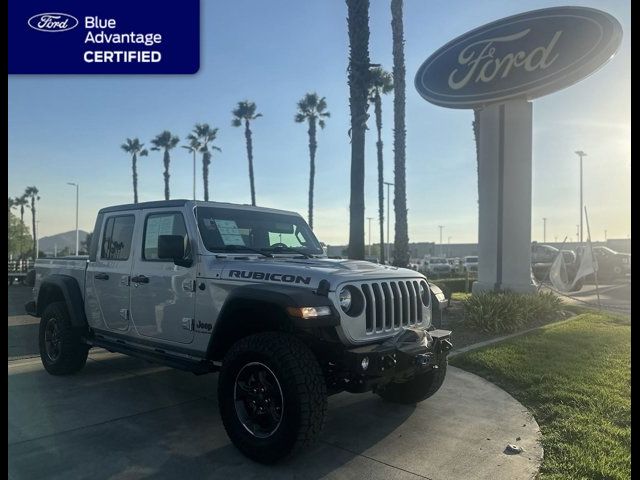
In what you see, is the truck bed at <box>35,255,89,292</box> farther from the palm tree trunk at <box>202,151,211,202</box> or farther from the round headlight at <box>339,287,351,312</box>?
the palm tree trunk at <box>202,151,211,202</box>

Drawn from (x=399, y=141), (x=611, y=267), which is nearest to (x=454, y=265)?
(x=611, y=267)

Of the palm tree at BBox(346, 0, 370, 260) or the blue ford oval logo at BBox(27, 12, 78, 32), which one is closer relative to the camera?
the blue ford oval logo at BBox(27, 12, 78, 32)

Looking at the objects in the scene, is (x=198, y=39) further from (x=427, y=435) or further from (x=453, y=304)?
(x=453, y=304)

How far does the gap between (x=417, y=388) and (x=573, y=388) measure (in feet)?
5.92

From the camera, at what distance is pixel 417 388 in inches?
195

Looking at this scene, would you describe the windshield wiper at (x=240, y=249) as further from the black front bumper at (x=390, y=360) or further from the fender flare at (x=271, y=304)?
the black front bumper at (x=390, y=360)

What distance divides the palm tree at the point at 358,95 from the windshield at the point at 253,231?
7.09 m

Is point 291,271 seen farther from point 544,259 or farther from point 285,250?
point 544,259

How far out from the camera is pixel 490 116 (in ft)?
41.3

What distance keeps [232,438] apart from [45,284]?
377 cm

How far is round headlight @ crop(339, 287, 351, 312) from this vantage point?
379cm

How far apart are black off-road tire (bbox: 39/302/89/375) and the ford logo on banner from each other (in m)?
10.2

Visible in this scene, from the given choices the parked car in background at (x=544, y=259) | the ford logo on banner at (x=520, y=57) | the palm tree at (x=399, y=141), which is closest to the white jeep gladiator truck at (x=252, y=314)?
the ford logo on banner at (x=520, y=57)

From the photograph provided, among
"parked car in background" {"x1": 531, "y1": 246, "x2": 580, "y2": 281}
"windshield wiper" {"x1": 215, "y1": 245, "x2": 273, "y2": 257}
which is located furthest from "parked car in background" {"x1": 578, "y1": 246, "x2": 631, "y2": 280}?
"windshield wiper" {"x1": 215, "y1": 245, "x2": 273, "y2": 257}
